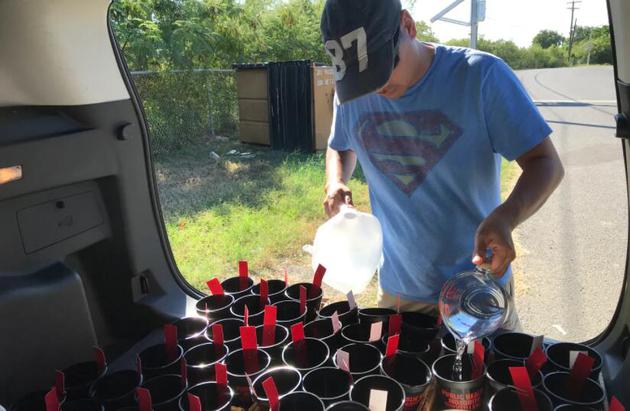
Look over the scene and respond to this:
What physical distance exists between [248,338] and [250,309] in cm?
34

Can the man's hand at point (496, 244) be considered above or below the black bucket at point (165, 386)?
above

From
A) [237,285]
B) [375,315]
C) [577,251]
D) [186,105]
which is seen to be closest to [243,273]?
[237,285]

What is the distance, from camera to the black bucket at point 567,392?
1.00m

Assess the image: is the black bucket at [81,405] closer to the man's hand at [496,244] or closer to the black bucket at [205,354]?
the black bucket at [205,354]

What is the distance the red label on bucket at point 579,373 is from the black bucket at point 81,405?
1.02m

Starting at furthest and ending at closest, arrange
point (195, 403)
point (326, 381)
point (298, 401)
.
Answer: point (326, 381) → point (298, 401) → point (195, 403)

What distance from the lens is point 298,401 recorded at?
1.05m

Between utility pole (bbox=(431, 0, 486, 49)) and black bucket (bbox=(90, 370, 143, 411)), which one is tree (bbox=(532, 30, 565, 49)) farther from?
black bucket (bbox=(90, 370, 143, 411))

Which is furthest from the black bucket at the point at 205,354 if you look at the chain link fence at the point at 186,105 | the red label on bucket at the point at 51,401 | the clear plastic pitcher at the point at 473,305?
the chain link fence at the point at 186,105

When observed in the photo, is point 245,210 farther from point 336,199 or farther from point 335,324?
point 335,324

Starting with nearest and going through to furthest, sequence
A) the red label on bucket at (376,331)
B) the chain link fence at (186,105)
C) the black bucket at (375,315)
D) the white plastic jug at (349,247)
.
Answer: the red label on bucket at (376,331)
the black bucket at (375,315)
the white plastic jug at (349,247)
the chain link fence at (186,105)

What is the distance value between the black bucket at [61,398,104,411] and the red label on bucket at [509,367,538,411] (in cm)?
87

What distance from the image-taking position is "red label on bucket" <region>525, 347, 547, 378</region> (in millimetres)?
1092

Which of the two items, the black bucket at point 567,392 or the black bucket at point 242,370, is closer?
the black bucket at point 567,392
